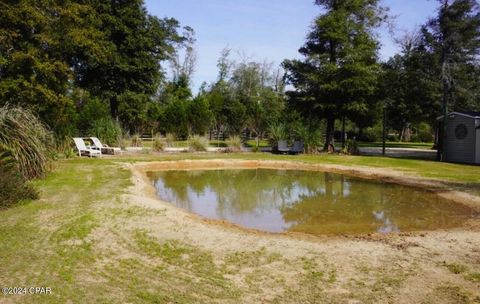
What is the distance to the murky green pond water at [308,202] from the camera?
816 cm

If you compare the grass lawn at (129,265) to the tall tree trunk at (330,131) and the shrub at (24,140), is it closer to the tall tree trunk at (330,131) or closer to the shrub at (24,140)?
the shrub at (24,140)

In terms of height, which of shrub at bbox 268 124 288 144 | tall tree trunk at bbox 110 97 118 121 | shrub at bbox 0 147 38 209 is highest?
tall tree trunk at bbox 110 97 118 121

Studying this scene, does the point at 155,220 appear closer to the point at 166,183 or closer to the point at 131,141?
the point at 166,183

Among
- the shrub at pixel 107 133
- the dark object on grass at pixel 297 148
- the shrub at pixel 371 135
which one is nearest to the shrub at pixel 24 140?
the shrub at pixel 107 133

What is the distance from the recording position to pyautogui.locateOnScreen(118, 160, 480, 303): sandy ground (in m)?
4.18

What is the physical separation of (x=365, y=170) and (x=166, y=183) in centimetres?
700

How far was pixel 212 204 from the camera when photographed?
10055 millimetres

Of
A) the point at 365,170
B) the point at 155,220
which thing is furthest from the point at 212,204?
the point at 365,170

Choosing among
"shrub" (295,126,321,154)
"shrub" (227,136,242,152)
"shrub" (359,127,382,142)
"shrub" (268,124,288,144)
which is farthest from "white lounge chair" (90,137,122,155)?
"shrub" (359,127,382,142)

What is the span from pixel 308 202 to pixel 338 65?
1284cm

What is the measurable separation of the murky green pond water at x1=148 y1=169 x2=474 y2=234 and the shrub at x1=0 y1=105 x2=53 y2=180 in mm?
3098

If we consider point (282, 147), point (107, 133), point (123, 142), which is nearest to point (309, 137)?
point (282, 147)

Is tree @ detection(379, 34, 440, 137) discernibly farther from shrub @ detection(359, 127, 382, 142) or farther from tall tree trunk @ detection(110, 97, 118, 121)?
tall tree trunk @ detection(110, 97, 118, 121)

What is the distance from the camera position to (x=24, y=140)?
9992 millimetres
